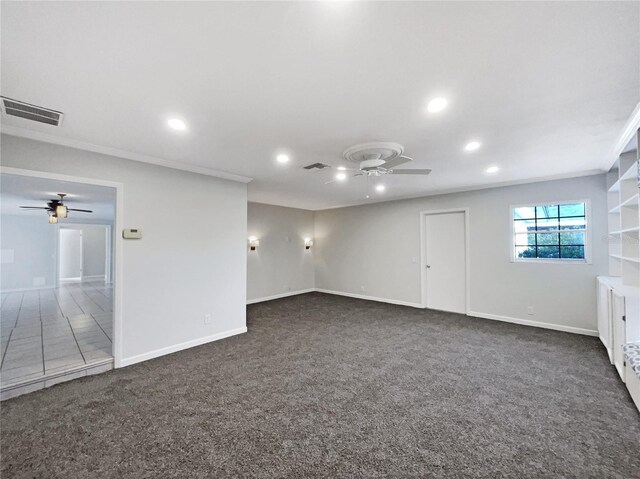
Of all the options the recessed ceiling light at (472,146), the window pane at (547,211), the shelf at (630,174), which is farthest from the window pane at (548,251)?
the recessed ceiling light at (472,146)

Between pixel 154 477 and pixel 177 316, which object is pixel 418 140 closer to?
pixel 154 477

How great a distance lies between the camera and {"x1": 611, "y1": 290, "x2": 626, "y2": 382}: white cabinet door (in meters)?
2.82

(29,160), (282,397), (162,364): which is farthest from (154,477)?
(29,160)

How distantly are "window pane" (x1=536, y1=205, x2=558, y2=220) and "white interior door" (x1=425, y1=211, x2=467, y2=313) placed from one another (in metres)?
1.19

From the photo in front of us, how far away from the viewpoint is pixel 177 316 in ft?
12.2

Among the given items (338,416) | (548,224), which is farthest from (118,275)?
(548,224)

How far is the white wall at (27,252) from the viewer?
7.96 metres

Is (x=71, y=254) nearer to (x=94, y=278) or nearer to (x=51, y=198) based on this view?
(x=94, y=278)

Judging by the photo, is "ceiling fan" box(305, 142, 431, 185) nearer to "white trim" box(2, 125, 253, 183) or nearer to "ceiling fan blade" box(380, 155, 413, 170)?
"ceiling fan blade" box(380, 155, 413, 170)

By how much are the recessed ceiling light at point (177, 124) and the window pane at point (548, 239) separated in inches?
222

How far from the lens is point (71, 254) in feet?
33.8

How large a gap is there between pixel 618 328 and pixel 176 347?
522 cm

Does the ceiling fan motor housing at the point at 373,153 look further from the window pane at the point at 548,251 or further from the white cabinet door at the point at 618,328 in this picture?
the window pane at the point at 548,251

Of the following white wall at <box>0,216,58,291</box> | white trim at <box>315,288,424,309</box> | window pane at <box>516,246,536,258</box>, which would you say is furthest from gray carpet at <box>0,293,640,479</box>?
white wall at <box>0,216,58,291</box>
